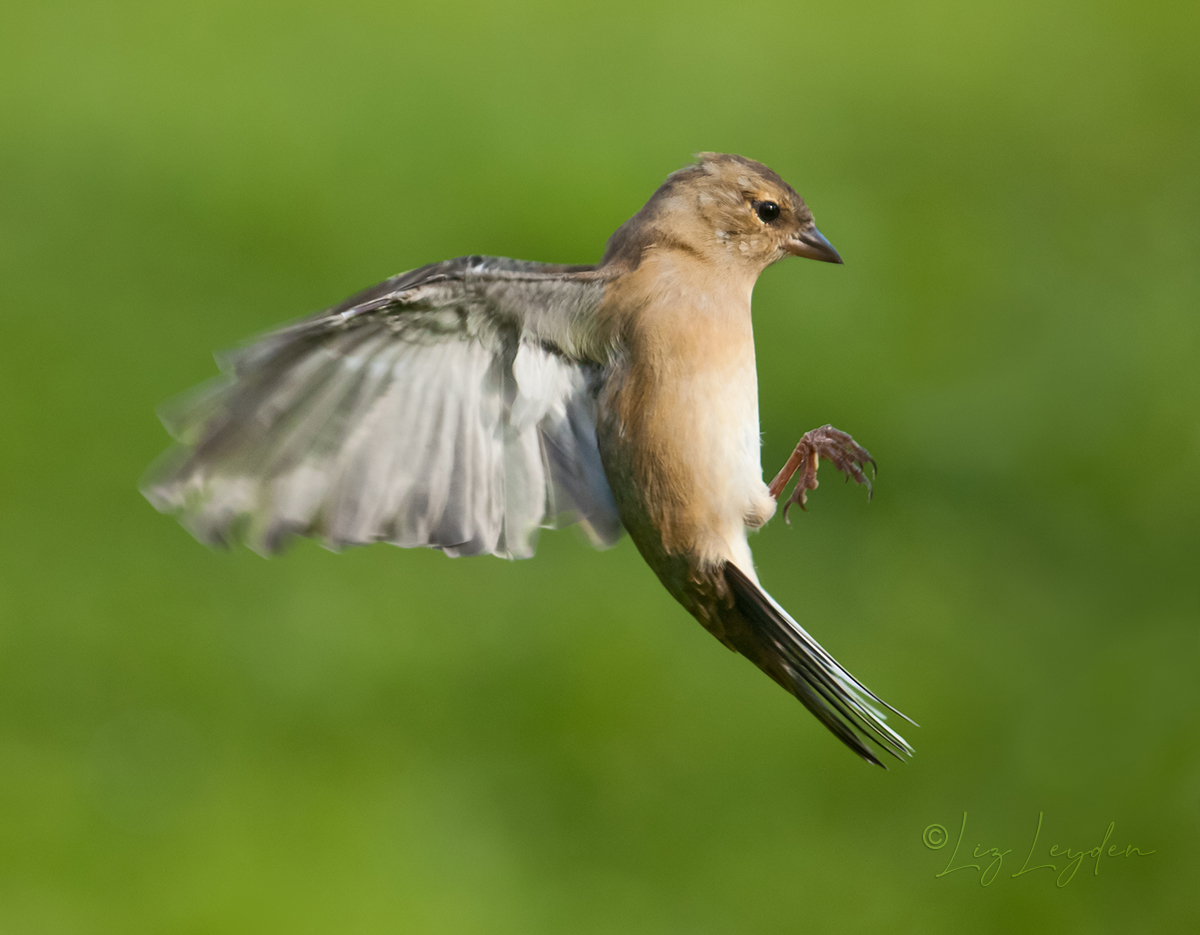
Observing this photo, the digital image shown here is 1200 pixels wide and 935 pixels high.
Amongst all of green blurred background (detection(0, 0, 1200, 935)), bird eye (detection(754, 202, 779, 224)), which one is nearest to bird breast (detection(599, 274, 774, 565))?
bird eye (detection(754, 202, 779, 224))

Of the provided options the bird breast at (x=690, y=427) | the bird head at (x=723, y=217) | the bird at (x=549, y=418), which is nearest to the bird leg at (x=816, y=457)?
the bird at (x=549, y=418)

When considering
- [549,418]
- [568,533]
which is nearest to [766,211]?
[549,418]

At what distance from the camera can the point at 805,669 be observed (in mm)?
3613

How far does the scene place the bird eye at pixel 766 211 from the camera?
3.96m

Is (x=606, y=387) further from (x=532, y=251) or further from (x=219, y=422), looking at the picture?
(x=532, y=251)

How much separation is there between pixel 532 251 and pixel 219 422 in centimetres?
540

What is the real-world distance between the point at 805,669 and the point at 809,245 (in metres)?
1.20

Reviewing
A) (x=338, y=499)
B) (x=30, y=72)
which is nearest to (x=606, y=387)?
(x=338, y=499)

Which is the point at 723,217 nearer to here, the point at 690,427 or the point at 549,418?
the point at 690,427

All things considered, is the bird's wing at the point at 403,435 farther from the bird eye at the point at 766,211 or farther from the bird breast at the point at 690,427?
the bird eye at the point at 766,211

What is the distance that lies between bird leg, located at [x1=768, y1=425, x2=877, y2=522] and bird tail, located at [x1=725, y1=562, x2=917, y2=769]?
261mm

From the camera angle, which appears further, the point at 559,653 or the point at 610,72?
the point at 610,72

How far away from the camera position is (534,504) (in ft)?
13.5

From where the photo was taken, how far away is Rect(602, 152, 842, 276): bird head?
3.92m
